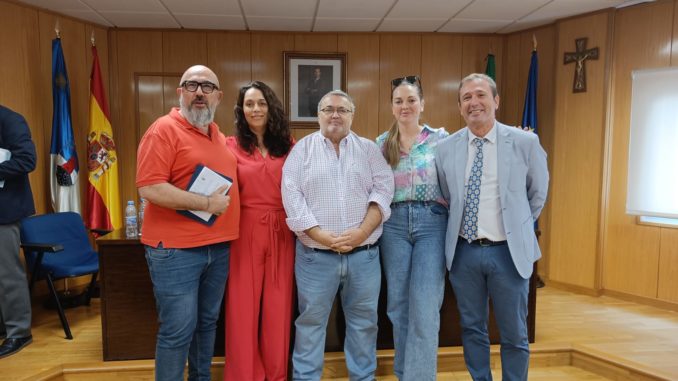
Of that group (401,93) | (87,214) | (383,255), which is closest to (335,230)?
(383,255)

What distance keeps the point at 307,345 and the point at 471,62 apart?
4.04 meters

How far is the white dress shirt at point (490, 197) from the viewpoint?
2014mm

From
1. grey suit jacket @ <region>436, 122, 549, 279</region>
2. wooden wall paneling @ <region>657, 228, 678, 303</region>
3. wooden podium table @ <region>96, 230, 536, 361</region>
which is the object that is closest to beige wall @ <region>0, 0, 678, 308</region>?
wooden wall paneling @ <region>657, 228, 678, 303</region>

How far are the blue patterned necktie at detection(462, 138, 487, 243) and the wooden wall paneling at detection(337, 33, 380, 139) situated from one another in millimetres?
3049

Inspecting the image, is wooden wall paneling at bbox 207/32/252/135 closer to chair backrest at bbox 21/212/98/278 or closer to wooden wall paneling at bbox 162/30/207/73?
wooden wall paneling at bbox 162/30/207/73

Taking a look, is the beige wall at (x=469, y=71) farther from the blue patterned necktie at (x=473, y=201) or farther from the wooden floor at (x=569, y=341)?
the blue patterned necktie at (x=473, y=201)

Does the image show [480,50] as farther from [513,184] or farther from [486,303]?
[486,303]

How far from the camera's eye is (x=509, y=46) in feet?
16.2

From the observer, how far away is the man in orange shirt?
186 cm

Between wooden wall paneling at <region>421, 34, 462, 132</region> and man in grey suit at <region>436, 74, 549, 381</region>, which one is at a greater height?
wooden wall paneling at <region>421, 34, 462, 132</region>

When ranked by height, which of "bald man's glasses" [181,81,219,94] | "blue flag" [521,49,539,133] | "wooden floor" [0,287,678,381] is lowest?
"wooden floor" [0,287,678,381]

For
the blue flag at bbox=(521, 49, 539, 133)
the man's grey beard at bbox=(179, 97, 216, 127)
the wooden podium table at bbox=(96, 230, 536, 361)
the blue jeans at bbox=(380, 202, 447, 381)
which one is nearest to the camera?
the man's grey beard at bbox=(179, 97, 216, 127)

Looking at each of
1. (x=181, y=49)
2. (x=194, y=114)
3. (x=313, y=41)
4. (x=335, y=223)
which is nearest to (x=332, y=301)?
(x=335, y=223)

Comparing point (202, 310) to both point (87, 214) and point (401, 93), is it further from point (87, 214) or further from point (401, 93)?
point (87, 214)
